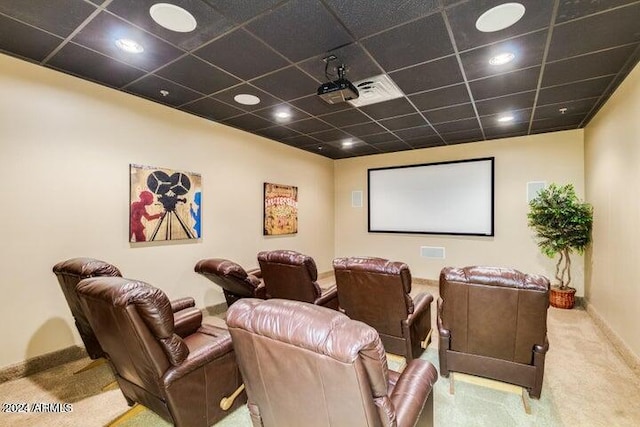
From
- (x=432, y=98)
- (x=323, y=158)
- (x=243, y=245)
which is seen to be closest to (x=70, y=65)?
(x=243, y=245)

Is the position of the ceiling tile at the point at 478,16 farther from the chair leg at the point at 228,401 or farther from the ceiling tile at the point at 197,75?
the chair leg at the point at 228,401

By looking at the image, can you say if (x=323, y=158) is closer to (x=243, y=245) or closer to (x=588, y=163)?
(x=243, y=245)

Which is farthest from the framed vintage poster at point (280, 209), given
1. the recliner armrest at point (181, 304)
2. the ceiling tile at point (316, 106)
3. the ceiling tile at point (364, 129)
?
the recliner armrest at point (181, 304)

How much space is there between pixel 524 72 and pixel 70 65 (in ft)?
14.8

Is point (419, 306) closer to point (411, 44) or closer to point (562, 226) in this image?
point (411, 44)

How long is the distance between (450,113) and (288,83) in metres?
2.42

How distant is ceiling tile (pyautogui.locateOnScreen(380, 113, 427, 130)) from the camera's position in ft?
14.7

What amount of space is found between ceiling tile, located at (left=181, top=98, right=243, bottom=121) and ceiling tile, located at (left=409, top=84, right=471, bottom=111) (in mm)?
2414

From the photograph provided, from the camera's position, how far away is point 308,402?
1.24 meters

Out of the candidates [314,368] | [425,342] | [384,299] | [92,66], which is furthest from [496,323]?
[92,66]

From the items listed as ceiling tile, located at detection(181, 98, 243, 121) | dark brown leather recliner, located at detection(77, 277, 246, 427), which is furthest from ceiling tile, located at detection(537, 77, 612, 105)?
dark brown leather recliner, located at detection(77, 277, 246, 427)

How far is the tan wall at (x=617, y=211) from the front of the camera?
9.88 ft

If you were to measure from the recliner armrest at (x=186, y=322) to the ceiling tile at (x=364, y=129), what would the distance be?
144 inches

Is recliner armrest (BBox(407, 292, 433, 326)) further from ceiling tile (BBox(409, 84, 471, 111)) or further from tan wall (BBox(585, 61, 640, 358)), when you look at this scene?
ceiling tile (BBox(409, 84, 471, 111))
